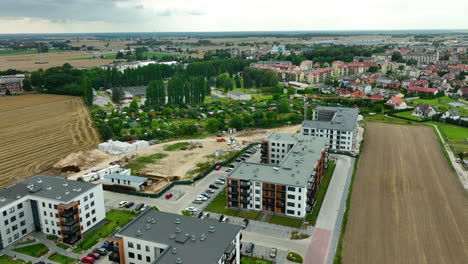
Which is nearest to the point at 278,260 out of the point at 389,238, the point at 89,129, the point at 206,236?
the point at 206,236

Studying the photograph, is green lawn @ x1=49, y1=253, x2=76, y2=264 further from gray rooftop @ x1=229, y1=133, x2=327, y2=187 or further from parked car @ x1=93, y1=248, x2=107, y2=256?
gray rooftop @ x1=229, y1=133, x2=327, y2=187

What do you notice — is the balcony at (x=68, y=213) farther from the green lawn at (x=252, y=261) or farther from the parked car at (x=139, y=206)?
the green lawn at (x=252, y=261)

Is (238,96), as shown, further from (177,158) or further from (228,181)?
(228,181)

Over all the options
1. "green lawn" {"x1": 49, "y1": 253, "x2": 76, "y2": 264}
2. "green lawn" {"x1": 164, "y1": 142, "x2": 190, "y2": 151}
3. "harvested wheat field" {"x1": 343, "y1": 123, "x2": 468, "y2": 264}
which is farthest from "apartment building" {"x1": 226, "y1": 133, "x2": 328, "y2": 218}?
"green lawn" {"x1": 164, "y1": 142, "x2": 190, "y2": 151}

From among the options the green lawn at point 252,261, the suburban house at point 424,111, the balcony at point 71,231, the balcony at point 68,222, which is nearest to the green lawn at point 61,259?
the balcony at point 71,231

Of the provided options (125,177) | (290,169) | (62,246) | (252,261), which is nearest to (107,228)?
(62,246)

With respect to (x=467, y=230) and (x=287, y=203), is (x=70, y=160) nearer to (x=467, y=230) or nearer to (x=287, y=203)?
(x=287, y=203)
